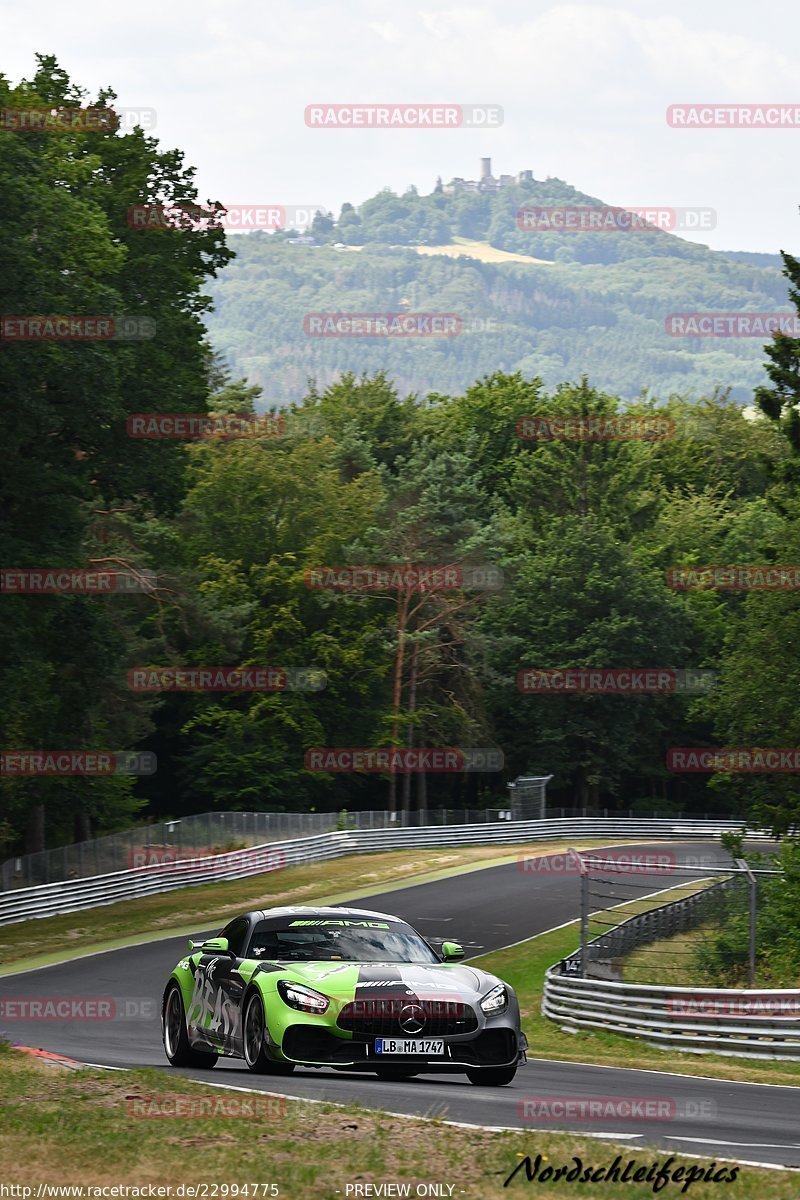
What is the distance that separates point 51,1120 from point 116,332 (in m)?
28.0

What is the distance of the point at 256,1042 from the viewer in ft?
43.1

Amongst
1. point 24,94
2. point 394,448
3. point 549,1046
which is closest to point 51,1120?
point 549,1046

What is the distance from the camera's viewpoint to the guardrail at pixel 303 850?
42.1 meters

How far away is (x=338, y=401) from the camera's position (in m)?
111

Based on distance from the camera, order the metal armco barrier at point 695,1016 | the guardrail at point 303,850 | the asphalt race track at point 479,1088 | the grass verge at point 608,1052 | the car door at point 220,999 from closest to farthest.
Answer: the asphalt race track at point 479,1088, the car door at point 220,999, the grass verge at point 608,1052, the metal armco barrier at point 695,1016, the guardrail at point 303,850

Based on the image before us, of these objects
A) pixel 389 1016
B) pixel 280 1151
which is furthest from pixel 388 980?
pixel 280 1151

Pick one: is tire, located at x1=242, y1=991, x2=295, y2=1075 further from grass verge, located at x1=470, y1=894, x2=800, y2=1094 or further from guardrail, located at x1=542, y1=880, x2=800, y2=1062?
guardrail, located at x1=542, y1=880, x2=800, y2=1062

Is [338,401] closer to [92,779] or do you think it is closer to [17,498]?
[92,779]

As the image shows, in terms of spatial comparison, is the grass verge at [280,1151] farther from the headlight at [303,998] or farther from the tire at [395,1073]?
the tire at [395,1073]

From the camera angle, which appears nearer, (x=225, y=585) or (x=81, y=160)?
(x=81, y=160)

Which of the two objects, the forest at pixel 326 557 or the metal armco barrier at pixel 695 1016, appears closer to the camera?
the metal armco barrier at pixel 695 1016

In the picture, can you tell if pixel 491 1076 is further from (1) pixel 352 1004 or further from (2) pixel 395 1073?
(1) pixel 352 1004

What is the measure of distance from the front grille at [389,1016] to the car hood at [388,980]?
5 centimetres

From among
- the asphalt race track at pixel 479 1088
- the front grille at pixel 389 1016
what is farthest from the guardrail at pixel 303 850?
the front grille at pixel 389 1016
